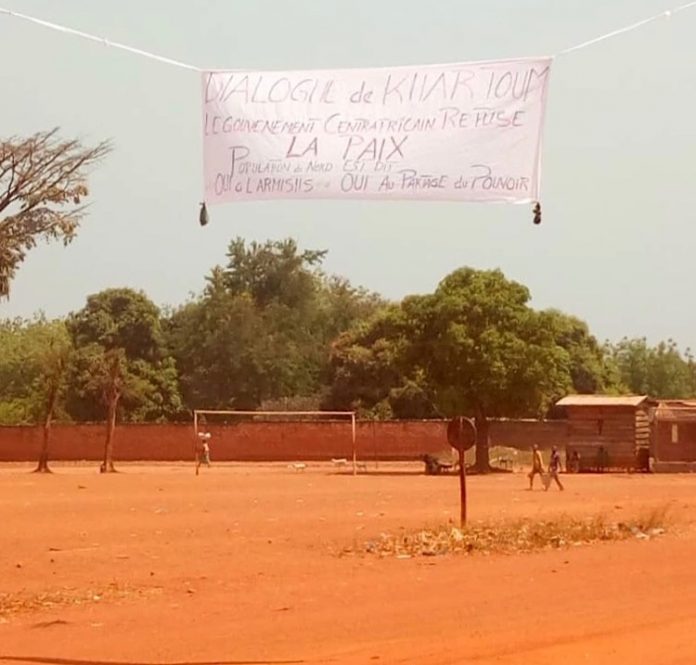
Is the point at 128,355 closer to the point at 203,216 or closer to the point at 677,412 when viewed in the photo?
the point at 677,412

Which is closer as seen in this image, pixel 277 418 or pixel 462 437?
pixel 462 437

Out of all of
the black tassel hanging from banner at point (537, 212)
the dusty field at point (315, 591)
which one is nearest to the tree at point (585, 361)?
the dusty field at point (315, 591)

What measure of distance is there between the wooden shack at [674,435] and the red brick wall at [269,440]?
13279 millimetres

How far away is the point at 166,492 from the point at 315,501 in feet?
20.1

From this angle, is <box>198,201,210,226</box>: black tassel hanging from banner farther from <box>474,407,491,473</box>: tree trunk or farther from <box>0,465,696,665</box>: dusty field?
<box>474,407,491,473</box>: tree trunk

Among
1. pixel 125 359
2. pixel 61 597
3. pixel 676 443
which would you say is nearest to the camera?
pixel 61 597

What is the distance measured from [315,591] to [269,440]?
5100 centimetres

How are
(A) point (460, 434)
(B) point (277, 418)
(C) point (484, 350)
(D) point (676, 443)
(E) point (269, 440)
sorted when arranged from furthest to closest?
(B) point (277, 418), (E) point (269, 440), (D) point (676, 443), (C) point (484, 350), (A) point (460, 434)

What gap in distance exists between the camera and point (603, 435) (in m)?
54.2

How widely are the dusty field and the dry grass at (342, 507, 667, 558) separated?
0.60m

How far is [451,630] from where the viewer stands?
1310cm

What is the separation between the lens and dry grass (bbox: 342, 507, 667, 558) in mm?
21031

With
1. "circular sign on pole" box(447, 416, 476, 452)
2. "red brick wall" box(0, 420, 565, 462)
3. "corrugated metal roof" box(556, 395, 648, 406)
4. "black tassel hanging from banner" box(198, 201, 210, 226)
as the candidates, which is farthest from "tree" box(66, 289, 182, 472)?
"black tassel hanging from banner" box(198, 201, 210, 226)

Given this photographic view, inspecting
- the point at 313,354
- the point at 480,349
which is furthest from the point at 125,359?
the point at 480,349
